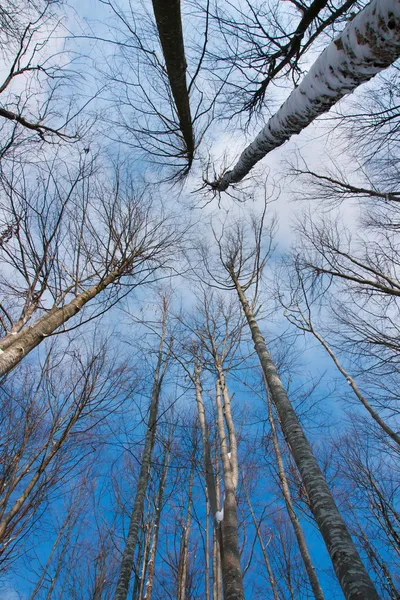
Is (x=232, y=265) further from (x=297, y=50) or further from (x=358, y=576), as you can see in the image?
(x=358, y=576)

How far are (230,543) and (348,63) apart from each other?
4.48 meters

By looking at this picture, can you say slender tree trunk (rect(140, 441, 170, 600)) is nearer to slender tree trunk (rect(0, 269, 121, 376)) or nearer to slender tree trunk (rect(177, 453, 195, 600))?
slender tree trunk (rect(177, 453, 195, 600))

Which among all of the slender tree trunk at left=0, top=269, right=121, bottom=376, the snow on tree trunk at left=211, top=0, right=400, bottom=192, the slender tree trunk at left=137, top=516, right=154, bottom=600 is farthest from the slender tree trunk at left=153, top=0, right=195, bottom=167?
the slender tree trunk at left=137, top=516, right=154, bottom=600

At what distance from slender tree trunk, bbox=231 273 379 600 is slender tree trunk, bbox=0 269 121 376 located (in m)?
2.62

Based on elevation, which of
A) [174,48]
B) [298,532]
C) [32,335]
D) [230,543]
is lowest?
[230,543]

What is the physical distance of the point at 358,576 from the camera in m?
1.58

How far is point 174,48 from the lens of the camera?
265 cm

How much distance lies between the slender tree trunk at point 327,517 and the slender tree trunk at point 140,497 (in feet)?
8.61

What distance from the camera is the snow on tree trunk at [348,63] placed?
1.65m

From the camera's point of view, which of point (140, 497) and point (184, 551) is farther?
point (184, 551)

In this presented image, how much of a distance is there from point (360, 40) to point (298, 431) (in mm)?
3061

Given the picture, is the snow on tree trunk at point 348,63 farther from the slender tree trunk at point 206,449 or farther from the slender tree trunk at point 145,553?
the slender tree trunk at point 145,553

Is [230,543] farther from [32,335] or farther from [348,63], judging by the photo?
[348,63]

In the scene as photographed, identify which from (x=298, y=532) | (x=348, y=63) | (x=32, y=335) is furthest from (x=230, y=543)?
(x=348, y=63)
